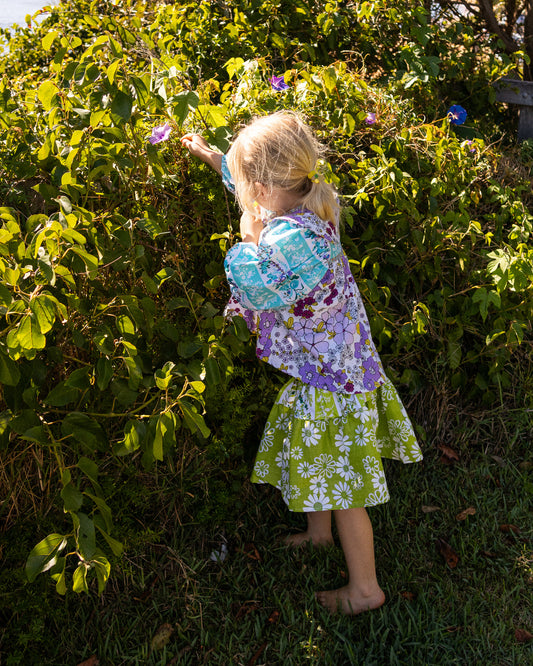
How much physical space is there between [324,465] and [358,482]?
0.39ft

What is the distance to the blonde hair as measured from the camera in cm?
190

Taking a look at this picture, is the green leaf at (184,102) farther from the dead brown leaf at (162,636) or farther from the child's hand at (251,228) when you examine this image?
the dead brown leaf at (162,636)

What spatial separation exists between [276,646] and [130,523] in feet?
1.90

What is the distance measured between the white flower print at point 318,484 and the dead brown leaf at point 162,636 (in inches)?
23.9

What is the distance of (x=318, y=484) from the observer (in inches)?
81.1

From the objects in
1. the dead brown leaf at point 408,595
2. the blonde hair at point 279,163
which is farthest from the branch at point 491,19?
the dead brown leaf at point 408,595

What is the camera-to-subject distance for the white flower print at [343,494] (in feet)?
6.69

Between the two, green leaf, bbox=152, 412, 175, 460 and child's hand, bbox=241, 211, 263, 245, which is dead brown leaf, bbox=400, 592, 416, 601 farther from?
child's hand, bbox=241, 211, 263, 245

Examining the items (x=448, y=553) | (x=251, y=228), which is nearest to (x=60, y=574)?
Answer: (x=251, y=228)

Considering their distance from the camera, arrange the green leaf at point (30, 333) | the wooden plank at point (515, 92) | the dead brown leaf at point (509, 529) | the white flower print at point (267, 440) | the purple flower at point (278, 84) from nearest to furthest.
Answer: the green leaf at point (30, 333)
the white flower print at point (267, 440)
the dead brown leaf at point (509, 529)
the purple flower at point (278, 84)
the wooden plank at point (515, 92)

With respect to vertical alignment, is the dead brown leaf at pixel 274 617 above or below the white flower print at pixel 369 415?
below

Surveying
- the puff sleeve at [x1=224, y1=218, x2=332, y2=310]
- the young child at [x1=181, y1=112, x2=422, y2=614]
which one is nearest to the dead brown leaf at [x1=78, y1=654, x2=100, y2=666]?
the young child at [x1=181, y1=112, x2=422, y2=614]

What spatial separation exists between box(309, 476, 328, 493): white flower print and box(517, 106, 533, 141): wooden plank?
2.99m

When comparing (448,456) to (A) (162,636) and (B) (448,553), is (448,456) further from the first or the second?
(A) (162,636)
